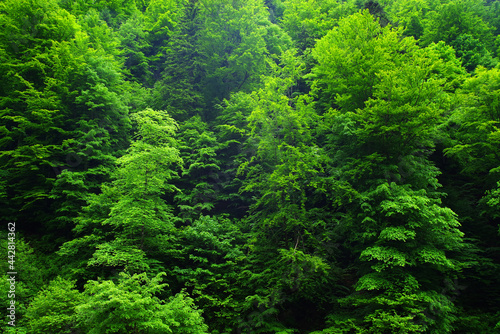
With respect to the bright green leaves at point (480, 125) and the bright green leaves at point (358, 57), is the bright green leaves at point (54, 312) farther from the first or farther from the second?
the bright green leaves at point (480, 125)

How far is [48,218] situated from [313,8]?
2556 centimetres

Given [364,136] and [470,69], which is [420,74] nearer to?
[364,136]

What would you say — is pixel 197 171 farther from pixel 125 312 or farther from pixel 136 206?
pixel 125 312

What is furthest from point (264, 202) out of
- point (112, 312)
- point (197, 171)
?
point (112, 312)

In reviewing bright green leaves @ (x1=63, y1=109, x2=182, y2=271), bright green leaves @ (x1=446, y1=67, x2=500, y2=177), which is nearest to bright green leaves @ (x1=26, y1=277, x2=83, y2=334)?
bright green leaves @ (x1=63, y1=109, x2=182, y2=271)

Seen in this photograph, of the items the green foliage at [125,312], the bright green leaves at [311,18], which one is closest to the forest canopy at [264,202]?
the green foliage at [125,312]

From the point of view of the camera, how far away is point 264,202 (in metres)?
13.0

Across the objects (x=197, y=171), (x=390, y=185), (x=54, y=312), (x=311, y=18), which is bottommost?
(x=54, y=312)

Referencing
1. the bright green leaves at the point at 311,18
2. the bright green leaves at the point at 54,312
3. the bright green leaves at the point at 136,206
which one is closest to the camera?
the bright green leaves at the point at 54,312

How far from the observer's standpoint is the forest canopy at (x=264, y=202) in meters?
9.39

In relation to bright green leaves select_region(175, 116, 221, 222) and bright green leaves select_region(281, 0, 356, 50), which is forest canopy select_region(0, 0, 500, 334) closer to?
bright green leaves select_region(175, 116, 221, 222)

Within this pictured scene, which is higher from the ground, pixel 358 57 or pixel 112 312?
pixel 358 57

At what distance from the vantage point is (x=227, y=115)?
18.0 m

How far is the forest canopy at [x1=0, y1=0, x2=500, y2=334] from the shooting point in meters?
9.39
